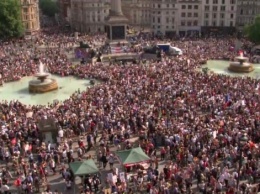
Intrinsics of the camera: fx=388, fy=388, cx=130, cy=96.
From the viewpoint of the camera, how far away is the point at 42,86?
1743 inches

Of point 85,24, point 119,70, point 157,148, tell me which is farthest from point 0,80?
point 85,24

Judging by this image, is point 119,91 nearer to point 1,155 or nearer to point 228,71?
point 1,155

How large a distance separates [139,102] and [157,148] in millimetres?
8672

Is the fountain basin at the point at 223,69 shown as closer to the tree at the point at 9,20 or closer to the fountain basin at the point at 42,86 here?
the fountain basin at the point at 42,86

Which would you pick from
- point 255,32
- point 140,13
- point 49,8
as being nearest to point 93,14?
point 140,13

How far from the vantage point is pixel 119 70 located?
1927 inches

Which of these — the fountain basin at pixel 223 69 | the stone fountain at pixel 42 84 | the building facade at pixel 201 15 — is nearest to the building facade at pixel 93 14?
the building facade at pixel 201 15

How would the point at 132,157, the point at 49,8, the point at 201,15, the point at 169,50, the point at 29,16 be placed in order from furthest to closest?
the point at 49,8, the point at 29,16, the point at 201,15, the point at 169,50, the point at 132,157

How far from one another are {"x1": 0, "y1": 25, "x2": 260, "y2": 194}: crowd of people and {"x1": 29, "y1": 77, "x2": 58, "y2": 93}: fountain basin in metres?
5.20

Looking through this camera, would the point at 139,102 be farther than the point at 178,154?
Yes

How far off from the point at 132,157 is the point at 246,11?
79.0 m

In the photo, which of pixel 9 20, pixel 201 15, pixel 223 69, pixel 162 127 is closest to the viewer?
pixel 162 127

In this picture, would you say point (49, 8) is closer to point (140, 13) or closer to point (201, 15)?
point (140, 13)

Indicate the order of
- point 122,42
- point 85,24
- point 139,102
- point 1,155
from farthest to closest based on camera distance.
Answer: point 85,24 < point 122,42 < point 139,102 < point 1,155
